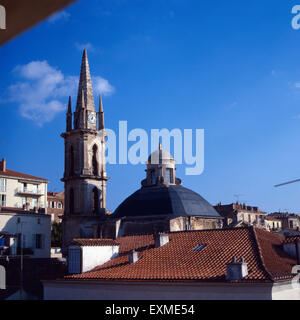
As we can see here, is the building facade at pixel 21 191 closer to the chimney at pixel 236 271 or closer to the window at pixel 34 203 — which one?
the window at pixel 34 203

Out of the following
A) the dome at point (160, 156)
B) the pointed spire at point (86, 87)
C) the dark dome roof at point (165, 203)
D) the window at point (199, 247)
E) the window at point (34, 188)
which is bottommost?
the window at point (199, 247)

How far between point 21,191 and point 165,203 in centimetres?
A: 1290

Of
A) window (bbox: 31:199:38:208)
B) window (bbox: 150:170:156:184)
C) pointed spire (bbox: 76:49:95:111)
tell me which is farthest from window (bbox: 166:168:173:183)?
window (bbox: 31:199:38:208)

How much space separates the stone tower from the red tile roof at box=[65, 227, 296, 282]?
14.9 m

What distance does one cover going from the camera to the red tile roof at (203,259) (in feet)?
47.8

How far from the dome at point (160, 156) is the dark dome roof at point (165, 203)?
124 inches

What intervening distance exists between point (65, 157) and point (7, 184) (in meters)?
5.12

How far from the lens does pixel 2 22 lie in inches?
66.2

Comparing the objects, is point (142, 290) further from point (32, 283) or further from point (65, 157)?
point (65, 157)

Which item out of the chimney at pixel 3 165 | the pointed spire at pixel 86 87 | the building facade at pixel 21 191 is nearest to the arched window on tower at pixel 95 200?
the building facade at pixel 21 191

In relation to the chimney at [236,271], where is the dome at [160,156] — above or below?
above

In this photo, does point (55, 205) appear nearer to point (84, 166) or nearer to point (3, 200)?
point (3, 200)

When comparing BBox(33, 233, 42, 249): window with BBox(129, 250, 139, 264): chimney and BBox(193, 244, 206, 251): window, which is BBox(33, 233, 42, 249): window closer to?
BBox(129, 250, 139, 264): chimney
